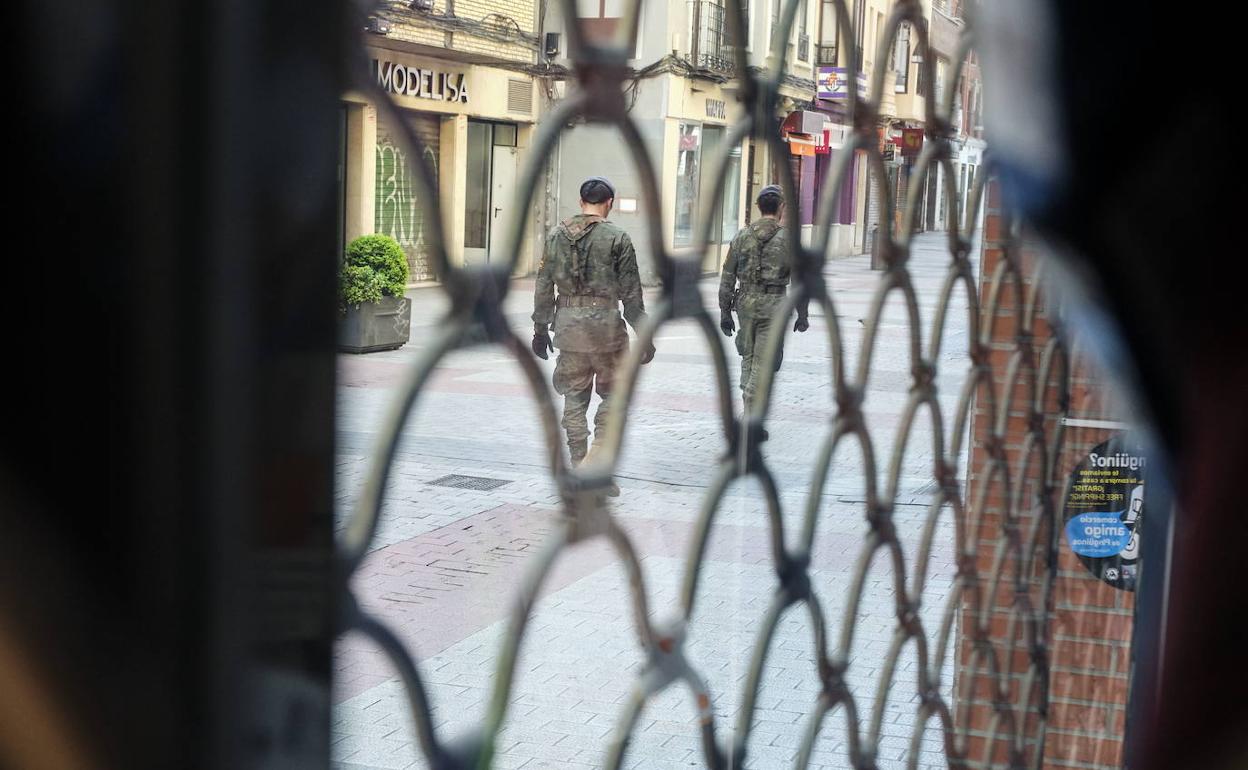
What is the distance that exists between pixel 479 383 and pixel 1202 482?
0.73m

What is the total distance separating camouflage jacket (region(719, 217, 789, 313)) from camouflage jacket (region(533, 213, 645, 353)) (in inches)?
4.5

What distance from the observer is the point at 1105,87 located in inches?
20.8

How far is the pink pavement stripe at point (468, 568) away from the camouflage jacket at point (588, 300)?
0.10 metres

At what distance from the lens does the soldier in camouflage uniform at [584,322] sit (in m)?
0.72

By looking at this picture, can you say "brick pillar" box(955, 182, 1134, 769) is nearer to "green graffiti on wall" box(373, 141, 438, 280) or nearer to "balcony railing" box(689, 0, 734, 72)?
"balcony railing" box(689, 0, 734, 72)

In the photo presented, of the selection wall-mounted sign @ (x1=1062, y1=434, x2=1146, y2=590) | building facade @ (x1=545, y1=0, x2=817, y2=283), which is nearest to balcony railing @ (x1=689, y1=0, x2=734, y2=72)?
building facade @ (x1=545, y1=0, x2=817, y2=283)

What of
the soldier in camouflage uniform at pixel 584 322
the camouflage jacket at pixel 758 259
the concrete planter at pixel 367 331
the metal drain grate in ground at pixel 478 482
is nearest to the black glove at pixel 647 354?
the soldier in camouflage uniform at pixel 584 322

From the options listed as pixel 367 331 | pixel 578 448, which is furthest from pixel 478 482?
pixel 367 331

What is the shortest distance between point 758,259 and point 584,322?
502mm

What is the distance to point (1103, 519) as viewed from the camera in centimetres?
263

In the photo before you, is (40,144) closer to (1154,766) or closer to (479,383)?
(1154,766)

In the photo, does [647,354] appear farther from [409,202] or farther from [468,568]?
[468,568]

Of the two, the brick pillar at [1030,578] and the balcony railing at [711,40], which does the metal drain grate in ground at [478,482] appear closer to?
the brick pillar at [1030,578]

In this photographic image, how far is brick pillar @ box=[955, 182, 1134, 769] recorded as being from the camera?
148 cm
